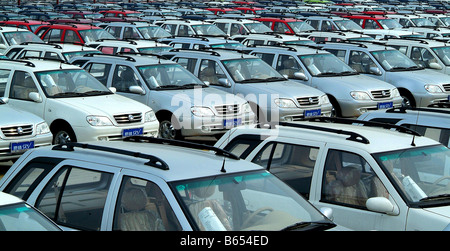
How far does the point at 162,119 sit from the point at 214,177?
8.76 metres

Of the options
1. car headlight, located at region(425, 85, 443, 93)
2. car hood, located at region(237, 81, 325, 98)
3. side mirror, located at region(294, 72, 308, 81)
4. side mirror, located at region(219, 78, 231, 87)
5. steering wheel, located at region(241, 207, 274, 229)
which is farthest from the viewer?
car headlight, located at region(425, 85, 443, 93)

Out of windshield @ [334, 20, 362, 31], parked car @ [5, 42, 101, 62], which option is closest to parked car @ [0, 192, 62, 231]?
parked car @ [5, 42, 101, 62]

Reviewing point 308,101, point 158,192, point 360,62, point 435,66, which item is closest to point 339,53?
point 360,62

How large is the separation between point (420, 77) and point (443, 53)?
310cm

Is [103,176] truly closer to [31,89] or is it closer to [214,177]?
[214,177]

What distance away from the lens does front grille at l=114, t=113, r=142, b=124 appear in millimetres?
12688

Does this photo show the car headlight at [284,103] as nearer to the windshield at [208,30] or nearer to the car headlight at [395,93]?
the car headlight at [395,93]

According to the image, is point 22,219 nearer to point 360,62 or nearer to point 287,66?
point 287,66

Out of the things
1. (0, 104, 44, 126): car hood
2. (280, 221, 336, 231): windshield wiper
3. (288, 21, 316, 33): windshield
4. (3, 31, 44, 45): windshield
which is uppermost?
(280, 221, 336, 231): windshield wiper

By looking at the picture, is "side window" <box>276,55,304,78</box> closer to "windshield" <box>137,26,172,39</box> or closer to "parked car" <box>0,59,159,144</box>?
"parked car" <box>0,59,159,144</box>

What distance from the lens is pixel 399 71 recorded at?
60.0 feet

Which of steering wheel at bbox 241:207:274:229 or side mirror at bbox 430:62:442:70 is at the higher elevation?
steering wheel at bbox 241:207:274:229

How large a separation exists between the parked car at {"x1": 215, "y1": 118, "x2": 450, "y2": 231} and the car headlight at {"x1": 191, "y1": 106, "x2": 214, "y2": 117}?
6115mm
